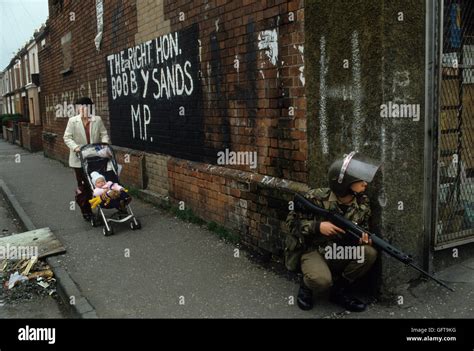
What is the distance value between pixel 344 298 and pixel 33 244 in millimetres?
4057

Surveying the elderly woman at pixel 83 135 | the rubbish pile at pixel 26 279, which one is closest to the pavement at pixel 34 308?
the rubbish pile at pixel 26 279

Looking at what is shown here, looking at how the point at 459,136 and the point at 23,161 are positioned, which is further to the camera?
the point at 23,161

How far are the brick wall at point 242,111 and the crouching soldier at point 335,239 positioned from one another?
0.74m

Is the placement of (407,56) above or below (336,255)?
above

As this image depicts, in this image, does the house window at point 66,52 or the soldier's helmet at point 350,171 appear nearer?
the soldier's helmet at point 350,171

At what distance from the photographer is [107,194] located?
6336mm

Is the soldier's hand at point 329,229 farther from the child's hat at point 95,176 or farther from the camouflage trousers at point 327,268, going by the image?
the child's hat at point 95,176

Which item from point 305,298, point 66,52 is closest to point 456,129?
point 305,298

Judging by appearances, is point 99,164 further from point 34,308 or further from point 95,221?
point 34,308

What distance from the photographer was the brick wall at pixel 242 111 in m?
4.58
